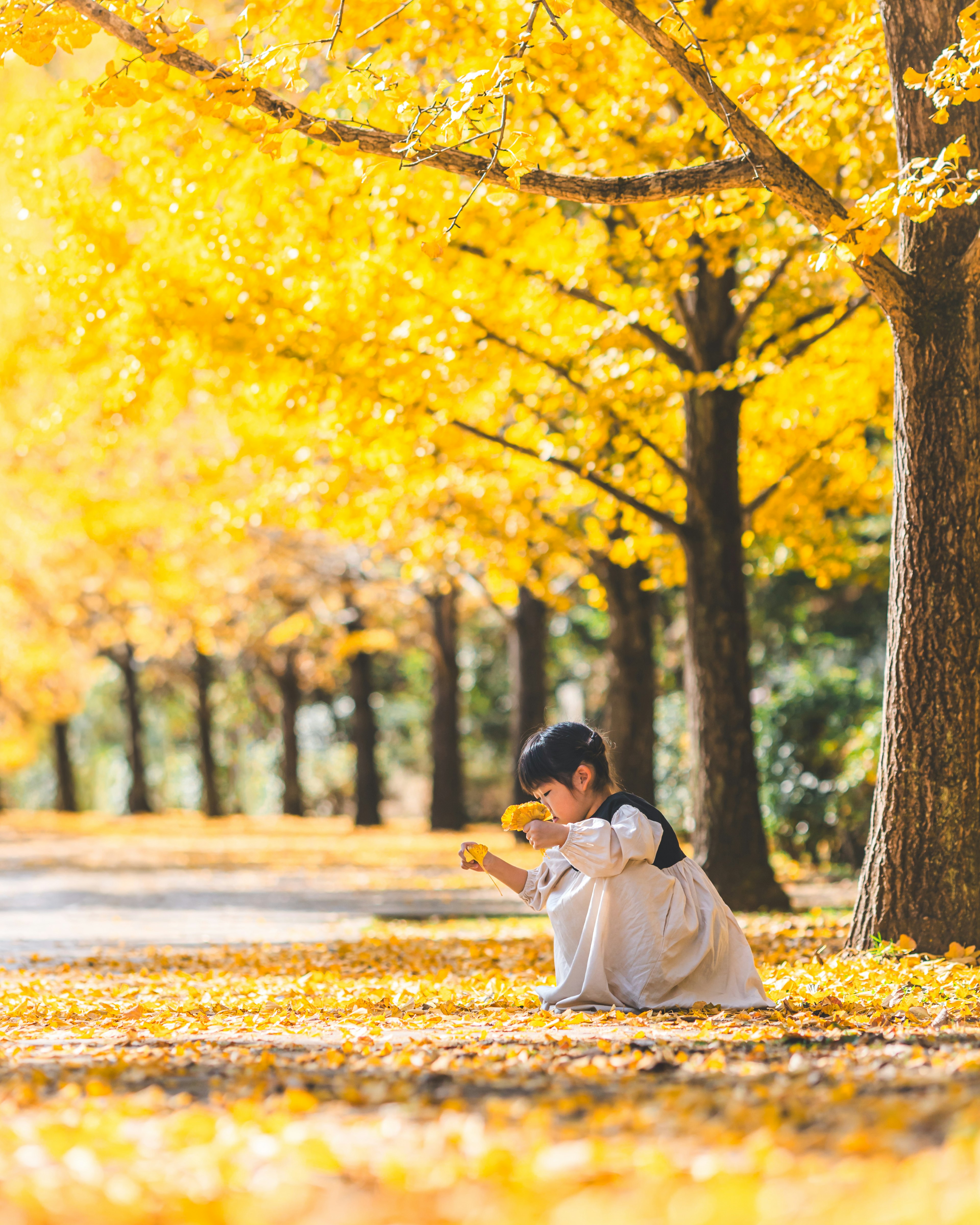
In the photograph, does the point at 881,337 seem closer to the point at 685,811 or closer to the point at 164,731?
the point at 685,811

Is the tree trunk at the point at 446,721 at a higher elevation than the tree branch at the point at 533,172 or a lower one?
lower

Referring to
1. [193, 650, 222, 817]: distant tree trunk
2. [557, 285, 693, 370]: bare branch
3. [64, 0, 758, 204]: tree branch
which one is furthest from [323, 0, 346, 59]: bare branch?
[193, 650, 222, 817]: distant tree trunk

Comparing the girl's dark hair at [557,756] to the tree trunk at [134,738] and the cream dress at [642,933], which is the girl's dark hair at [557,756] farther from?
the tree trunk at [134,738]

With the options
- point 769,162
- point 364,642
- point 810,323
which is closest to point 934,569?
point 769,162

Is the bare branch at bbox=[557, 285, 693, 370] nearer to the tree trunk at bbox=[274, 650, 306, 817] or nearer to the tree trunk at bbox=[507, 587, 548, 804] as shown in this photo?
the tree trunk at bbox=[507, 587, 548, 804]

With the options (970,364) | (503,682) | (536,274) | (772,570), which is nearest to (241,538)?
(536,274)

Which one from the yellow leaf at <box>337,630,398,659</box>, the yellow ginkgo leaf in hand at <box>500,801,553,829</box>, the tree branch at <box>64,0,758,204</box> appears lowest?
the yellow ginkgo leaf in hand at <box>500,801,553,829</box>

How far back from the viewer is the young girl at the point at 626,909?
455cm

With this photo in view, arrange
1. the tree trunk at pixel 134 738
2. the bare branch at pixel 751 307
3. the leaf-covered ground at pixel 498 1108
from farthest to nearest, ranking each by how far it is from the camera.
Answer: the tree trunk at pixel 134 738
the bare branch at pixel 751 307
the leaf-covered ground at pixel 498 1108

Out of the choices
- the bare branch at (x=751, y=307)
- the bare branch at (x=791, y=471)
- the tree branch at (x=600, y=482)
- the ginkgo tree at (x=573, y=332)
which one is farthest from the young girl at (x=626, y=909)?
the bare branch at (x=751, y=307)

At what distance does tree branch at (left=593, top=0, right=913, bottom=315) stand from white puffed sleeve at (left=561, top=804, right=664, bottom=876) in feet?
8.70

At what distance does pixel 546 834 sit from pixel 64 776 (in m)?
28.4

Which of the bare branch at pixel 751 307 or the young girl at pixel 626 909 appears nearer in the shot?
the young girl at pixel 626 909

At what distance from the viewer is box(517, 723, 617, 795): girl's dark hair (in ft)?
15.2
